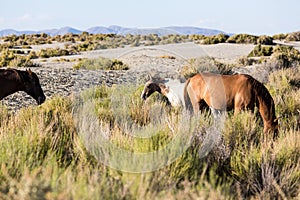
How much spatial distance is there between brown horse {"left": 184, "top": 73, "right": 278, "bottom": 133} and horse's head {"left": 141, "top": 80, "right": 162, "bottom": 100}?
1.26 meters

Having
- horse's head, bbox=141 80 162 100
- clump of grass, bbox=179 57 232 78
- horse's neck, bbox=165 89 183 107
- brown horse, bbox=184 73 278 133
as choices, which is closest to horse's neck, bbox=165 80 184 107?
horse's neck, bbox=165 89 183 107

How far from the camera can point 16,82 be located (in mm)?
10484

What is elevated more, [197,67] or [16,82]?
[16,82]

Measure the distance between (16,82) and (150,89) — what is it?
9.28 feet

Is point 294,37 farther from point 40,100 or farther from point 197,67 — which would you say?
point 40,100

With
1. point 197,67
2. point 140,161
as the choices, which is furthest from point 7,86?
point 197,67

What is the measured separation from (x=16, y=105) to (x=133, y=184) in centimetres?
765

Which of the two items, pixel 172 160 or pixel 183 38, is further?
pixel 183 38

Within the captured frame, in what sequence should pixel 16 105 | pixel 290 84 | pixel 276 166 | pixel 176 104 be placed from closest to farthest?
pixel 276 166 → pixel 176 104 → pixel 16 105 → pixel 290 84

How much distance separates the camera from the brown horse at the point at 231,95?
8.57 m

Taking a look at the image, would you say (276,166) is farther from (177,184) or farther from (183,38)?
(183,38)

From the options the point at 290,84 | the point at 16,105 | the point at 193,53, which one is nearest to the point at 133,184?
→ the point at 193,53

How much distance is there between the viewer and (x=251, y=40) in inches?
1893

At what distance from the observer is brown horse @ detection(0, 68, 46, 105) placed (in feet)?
33.9
